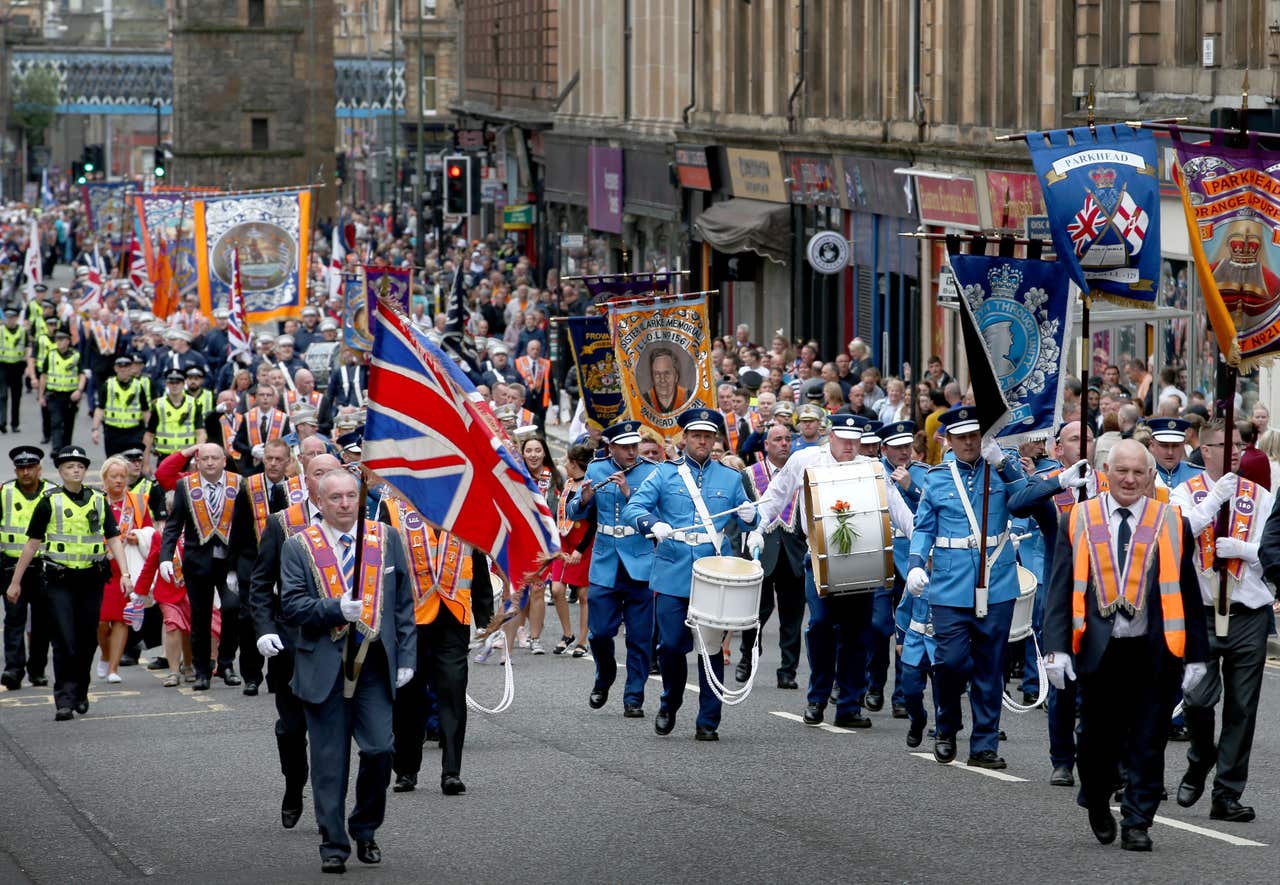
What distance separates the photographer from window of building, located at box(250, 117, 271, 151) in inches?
3932

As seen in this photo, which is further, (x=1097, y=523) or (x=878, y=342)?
(x=878, y=342)

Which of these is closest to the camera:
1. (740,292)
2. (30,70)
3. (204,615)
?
(204,615)

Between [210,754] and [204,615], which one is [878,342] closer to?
[204,615]

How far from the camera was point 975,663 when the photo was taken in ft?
43.0

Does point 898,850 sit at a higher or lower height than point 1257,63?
lower

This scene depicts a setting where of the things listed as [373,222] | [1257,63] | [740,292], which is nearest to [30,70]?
[373,222]

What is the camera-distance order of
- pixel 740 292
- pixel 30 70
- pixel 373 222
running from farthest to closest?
pixel 30 70 < pixel 373 222 < pixel 740 292

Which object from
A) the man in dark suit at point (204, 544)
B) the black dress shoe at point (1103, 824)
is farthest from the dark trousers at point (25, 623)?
the black dress shoe at point (1103, 824)

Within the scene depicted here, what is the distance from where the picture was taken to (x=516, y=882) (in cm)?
1048

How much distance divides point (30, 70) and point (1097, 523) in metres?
132

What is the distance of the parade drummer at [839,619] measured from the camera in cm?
1448

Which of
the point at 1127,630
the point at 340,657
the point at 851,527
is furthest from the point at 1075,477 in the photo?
the point at 340,657

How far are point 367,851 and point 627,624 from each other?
4.66 metres

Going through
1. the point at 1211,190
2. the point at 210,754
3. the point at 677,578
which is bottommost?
the point at 210,754
